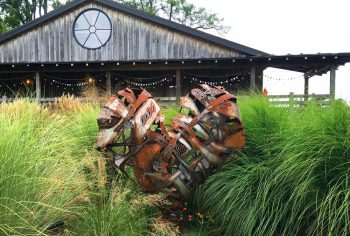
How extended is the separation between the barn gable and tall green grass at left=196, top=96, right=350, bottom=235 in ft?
43.1

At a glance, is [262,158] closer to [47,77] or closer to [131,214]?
[131,214]

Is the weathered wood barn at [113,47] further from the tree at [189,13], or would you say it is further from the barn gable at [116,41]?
the tree at [189,13]

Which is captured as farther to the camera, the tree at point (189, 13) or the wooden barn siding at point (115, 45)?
the tree at point (189, 13)

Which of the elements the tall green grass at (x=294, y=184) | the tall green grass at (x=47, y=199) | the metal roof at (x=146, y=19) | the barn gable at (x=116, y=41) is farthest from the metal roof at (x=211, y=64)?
the tall green grass at (x=47, y=199)

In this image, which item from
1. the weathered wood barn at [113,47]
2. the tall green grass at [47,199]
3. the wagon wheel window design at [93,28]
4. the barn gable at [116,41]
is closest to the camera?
the tall green grass at [47,199]

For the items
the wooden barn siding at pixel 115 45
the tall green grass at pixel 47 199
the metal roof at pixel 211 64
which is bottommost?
the tall green grass at pixel 47 199

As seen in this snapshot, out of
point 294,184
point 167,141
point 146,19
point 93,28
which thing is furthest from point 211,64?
point 294,184

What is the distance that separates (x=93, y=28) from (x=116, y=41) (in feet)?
4.35

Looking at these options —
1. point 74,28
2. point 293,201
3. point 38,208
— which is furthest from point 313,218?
point 74,28

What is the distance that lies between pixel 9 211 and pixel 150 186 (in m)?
1.07

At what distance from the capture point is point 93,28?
55.3 ft

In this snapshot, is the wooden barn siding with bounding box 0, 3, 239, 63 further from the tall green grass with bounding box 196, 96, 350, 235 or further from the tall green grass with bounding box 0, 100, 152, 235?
the tall green grass with bounding box 0, 100, 152, 235

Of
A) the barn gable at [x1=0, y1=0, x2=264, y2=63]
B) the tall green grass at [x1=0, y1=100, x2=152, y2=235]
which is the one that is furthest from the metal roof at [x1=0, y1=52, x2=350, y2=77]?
the tall green grass at [x1=0, y1=100, x2=152, y2=235]

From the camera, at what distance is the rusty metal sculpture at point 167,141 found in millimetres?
2912
